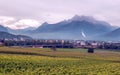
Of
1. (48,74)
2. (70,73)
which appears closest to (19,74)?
(48,74)

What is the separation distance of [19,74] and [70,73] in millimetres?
7094

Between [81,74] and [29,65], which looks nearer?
[81,74]

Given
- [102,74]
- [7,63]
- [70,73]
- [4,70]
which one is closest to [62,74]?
[70,73]

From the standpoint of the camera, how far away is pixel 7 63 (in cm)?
4969

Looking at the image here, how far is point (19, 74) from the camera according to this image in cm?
3931

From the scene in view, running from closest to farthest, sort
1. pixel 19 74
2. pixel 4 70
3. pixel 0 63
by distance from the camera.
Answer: pixel 19 74 → pixel 4 70 → pixel 0 63

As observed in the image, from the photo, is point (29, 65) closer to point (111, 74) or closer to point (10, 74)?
point (10, 74)

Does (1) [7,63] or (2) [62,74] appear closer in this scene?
(2) [62,74]

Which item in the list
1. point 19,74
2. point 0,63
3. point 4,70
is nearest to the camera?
point 19,74

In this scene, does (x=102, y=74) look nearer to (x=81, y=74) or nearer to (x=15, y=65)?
(x=81, y=74)

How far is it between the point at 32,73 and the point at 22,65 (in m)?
10.0

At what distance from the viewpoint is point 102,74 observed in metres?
40.7

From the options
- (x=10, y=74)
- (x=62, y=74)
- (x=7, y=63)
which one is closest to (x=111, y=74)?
(x=62, y=74)

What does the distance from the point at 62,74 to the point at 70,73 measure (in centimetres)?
163
